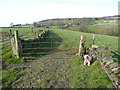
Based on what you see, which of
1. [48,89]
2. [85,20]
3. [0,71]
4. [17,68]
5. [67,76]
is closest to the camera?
[48,89]

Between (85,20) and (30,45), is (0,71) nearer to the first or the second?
(30,45)

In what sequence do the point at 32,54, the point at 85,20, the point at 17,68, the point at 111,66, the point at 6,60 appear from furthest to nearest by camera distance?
the point at 85,20 → the point at 32,54 → the point at 6,60 → the point at 17,68 → the point at 111,66

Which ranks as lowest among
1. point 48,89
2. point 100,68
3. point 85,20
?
point 48,89

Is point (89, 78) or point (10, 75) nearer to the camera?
point (89, 78)

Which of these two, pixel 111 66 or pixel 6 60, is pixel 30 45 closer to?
pixel 6 60

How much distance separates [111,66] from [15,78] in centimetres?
625

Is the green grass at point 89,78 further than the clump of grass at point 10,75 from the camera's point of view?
No

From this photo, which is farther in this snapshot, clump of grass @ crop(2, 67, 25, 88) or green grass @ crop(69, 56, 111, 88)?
clump of grass @ crop(2, 67, 25, 88)

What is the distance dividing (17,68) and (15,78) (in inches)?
55.8

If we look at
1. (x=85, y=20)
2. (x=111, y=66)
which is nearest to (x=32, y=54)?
(x=111, y=66)

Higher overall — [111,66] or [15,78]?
[111,66]

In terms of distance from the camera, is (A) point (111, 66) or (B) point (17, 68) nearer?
(A) point (111, 66)

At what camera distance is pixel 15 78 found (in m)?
6.14

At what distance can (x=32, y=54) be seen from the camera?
9.85m
